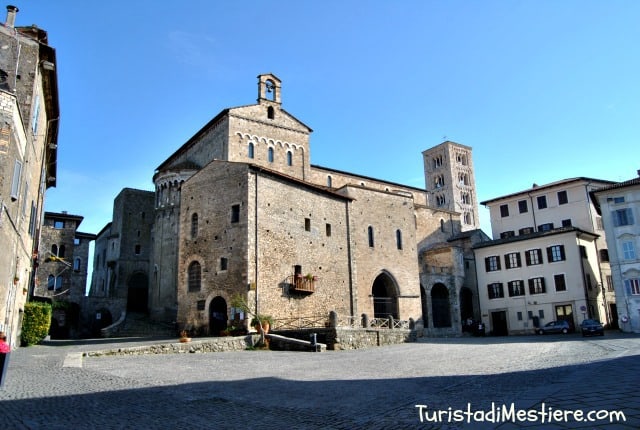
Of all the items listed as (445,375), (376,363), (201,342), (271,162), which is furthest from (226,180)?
(445,375)

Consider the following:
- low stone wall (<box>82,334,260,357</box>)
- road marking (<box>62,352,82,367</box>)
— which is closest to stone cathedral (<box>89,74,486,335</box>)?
low stone wall (<box>82,334,260,357</box>)

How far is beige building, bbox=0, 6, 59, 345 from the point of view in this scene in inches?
712

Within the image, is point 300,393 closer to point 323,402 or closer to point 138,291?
point 323,402

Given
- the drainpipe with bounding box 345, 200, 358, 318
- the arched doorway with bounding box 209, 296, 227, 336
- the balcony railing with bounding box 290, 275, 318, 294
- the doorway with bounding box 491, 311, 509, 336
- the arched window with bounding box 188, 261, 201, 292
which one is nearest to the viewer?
the arched doorway with bounding box 209, 296, 227, 336

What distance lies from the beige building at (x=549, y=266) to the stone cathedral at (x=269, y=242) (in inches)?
118

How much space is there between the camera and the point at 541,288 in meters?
42.7

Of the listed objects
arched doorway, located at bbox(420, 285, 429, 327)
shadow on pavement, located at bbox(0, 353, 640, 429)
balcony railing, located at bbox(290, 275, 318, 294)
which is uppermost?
balcony railing, located at bbox(290, 275, 318, 294)

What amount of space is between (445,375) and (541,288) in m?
33.3

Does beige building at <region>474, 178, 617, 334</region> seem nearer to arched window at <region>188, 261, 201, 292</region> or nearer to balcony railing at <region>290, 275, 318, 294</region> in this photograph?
balcony railing at <region>290, 275, 318, 294</region>

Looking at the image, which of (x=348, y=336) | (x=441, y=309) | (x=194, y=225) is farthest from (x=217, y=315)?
(x=441, y=309)

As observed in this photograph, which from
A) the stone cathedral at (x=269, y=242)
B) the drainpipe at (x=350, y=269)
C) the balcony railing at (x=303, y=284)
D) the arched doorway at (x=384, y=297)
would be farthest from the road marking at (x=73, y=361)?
the arched doorway at (x=384, y=297)

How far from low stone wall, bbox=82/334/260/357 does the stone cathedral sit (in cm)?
493

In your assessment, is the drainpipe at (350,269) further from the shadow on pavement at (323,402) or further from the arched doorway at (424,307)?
the shadow on pavement at (323,402)

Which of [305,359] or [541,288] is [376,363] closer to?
[305,359]
